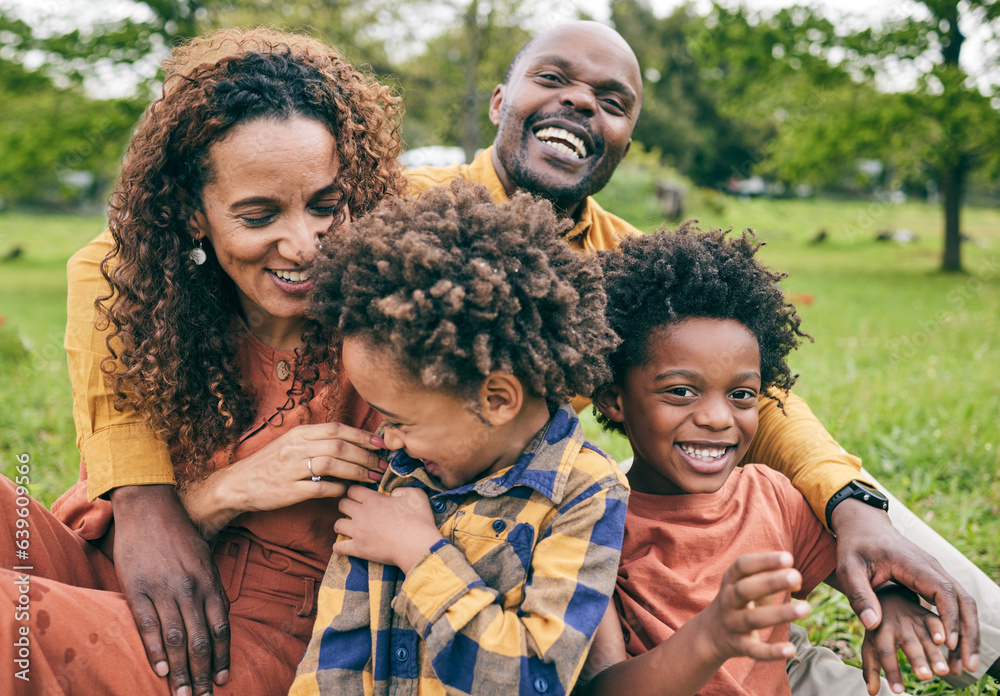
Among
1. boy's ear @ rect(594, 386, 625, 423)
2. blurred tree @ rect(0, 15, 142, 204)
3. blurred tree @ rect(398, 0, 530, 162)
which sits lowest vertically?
boy's ear @ rect(594, 386, 625, 423)

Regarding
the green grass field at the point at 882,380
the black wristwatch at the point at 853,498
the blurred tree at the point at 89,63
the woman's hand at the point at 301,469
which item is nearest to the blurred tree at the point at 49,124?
the blurred tree at the point at 89,63

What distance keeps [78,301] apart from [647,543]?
178 cm

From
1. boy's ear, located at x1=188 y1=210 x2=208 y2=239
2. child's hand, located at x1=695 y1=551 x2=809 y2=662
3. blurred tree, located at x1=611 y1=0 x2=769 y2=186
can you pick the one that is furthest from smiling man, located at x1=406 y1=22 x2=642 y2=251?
blurred tree, located at x1=611 y1=0 x2=769 y2=186

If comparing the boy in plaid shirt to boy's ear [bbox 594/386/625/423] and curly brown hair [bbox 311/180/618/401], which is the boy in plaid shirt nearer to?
curly brown hair [bbox 311/180/618/401]

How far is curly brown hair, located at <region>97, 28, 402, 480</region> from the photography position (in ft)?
6.48

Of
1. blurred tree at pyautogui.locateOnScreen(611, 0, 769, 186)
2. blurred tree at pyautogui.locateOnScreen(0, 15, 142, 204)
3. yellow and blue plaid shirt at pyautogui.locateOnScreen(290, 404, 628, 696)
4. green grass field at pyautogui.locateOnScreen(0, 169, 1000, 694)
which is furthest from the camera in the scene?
blurred tree at pyautogui.locateOnScreen(611, 0, 769, 186)

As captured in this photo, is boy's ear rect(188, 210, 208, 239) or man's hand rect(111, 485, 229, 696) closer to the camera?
man's hand rect(111, 485, 229, 696)

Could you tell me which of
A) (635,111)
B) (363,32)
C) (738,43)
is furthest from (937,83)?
(635,111)

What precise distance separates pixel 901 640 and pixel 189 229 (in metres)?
2.10

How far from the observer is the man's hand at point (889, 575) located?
172 cm

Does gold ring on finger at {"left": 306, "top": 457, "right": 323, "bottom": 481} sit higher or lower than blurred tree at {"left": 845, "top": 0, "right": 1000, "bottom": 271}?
lower

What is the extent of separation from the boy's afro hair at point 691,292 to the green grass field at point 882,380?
1.44 meters

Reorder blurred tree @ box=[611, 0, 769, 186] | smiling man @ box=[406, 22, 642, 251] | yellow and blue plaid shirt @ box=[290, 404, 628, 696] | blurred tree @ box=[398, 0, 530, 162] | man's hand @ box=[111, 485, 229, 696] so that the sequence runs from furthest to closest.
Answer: blurred tree @ box=[611, 0, 769, 186] < blurred tree @ box=[398, 0, 530, 162] < smiling man @ box=[406, 22, 642, 251] < man's hand @ box=[111, 485, 229, 696] < yellow and blue plaid shirt @ box=[290, 404, 628, 696]

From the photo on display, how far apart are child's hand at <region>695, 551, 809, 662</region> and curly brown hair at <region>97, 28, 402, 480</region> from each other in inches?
48.0
